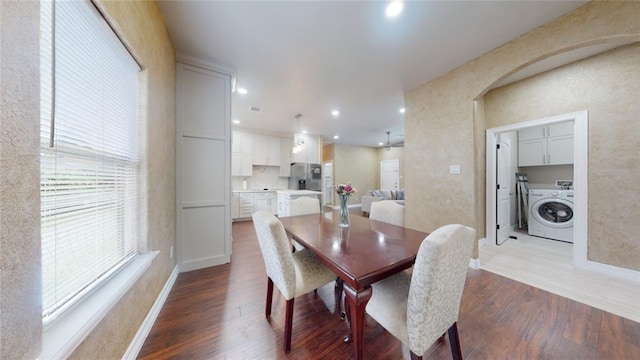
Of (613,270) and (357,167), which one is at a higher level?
(357,167)

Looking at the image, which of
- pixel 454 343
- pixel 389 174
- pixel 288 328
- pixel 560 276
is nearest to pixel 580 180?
pixel 560 276

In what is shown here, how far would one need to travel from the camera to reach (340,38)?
206cm

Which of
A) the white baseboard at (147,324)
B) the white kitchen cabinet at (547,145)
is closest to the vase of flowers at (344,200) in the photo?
the white baseboard at (147,324)

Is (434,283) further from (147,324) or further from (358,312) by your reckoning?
(147,324)

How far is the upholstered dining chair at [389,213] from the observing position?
7.09 feet


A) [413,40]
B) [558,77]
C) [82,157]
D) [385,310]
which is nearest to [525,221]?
[558,77]

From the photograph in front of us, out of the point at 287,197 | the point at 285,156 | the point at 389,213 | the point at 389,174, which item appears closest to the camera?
the point at 389,213

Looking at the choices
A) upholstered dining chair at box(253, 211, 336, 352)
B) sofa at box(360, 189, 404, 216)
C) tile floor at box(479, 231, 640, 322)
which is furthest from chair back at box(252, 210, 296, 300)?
sofa at box(360, 189, 404, 216)

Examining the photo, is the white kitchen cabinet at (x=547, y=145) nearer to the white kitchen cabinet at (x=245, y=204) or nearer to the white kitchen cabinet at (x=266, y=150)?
the white kitchen cabinet at (x=266, y=150)

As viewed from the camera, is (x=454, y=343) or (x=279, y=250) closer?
(x=454, y=343)

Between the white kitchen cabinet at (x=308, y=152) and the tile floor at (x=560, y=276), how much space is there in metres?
4.53

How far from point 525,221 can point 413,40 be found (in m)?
4.77

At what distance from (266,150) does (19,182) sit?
17.4ft

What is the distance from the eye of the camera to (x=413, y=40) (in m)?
2.11
